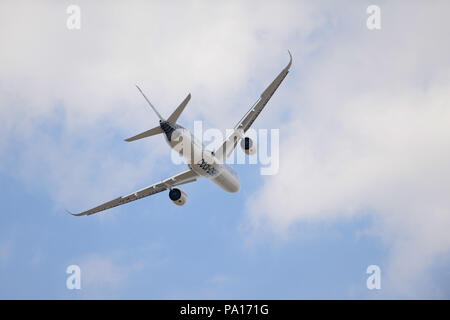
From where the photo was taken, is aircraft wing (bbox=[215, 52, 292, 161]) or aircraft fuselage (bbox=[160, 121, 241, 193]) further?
aircraft wing (bbox=[215, 52, 292, 161])

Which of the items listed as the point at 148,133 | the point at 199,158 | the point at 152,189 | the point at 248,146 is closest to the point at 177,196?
the point at 152,189

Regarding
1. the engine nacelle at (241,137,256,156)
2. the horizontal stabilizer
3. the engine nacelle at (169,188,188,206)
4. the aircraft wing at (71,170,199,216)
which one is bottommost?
the engine nacelle at (169,188,188,206)

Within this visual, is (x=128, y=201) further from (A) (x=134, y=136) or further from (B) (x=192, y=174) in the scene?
(A) (x=134, y=136)

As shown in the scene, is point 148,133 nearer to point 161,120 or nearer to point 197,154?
point 161,120

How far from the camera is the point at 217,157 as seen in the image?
50.2 metres

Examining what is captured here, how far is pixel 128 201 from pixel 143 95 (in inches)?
544

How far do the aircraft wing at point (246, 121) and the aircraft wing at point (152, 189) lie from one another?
2.87m

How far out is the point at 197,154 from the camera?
47.2 meters

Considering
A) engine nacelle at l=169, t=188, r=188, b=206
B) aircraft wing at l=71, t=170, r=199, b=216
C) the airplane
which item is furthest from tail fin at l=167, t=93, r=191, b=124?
engine nacelle at l=169, t=188, r=188, b=206

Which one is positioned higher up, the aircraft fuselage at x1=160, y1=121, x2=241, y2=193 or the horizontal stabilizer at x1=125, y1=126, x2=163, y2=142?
the horizontal stabilizer at x1=125, y1=126, x2=163, y2=142

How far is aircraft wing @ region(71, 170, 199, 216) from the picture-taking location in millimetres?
51031

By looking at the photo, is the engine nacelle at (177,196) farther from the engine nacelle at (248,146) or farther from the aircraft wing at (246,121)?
the engine nacelle at (248,146)

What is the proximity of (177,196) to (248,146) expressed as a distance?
6.50 m

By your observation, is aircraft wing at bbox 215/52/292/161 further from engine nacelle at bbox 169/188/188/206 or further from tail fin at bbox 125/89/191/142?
tail fin at bbox 125/89/191/142
